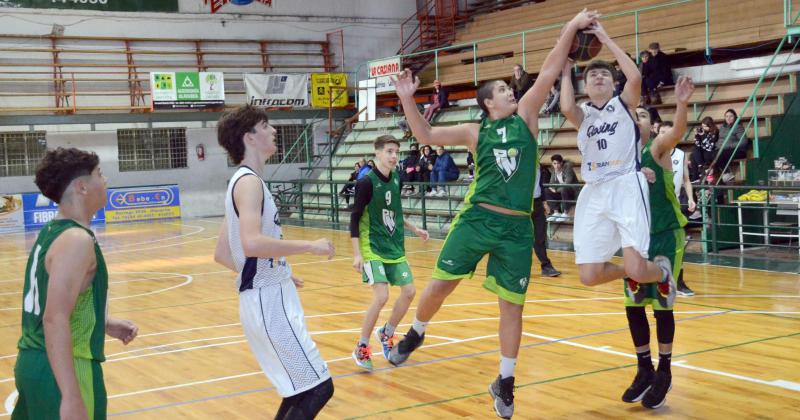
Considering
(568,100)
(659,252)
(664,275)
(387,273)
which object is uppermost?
(568,100)

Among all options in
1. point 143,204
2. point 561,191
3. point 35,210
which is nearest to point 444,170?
point 561,191

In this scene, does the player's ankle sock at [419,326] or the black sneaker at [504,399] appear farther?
the player's ankle sock at [419,326]

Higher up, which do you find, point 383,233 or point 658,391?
point 383,233

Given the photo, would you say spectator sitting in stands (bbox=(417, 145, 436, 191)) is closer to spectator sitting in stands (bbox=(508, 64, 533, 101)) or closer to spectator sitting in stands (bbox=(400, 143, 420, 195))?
spectator sitting in stands (bbox=(400, 143, 420, 195))

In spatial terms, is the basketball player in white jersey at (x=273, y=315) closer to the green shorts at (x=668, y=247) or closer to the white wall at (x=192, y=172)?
the green shorts at (x=668, y=247)

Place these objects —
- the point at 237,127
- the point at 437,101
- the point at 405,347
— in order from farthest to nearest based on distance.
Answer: the point at 437,101 → the point at 405,347 → the point at 237,127

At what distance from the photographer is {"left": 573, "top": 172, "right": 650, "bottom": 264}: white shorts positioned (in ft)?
16.5

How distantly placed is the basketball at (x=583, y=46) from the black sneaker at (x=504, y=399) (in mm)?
1897

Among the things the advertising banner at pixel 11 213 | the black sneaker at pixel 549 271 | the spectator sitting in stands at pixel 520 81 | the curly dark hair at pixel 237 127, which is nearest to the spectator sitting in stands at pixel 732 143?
the black sneaker at pixel 549 271

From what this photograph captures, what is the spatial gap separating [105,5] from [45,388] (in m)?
22.8

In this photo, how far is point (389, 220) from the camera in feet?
22.2

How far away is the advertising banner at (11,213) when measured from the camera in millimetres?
21812

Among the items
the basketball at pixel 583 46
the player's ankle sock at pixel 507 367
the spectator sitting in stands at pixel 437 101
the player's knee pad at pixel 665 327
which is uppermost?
the spectator sitting in stands at pixel 437 101

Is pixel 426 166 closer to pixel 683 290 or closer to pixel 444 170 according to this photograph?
pixel 444 170
